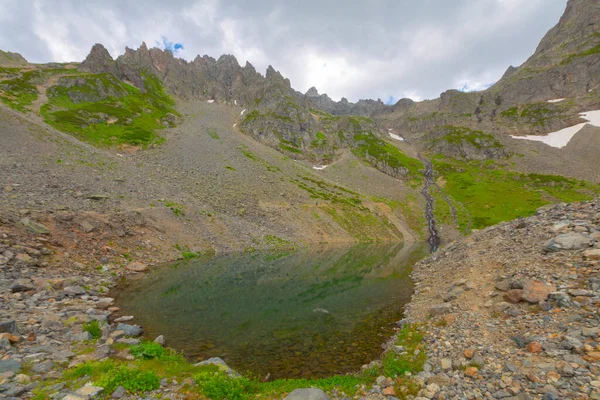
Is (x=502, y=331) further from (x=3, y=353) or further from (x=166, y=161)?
(x=166, y=161)

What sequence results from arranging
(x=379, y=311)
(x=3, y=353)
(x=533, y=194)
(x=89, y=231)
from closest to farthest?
(x=3, y=353), (x=379, y=311), (x=89, y=231), (x=533, y=194)

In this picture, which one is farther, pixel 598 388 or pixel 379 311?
pixel 379 311

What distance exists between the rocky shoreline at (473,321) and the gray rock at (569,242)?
0.23ft

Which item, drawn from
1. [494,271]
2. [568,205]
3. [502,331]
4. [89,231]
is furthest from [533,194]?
[89,231]

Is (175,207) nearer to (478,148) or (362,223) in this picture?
(362,223)

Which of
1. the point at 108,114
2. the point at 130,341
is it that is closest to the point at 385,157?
the point at 108,114

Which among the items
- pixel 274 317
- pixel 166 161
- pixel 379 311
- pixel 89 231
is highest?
pixel 166 161

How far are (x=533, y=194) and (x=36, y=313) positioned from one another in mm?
158725

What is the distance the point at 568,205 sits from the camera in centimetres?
2453

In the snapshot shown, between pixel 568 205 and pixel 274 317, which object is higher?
pixel 568 205

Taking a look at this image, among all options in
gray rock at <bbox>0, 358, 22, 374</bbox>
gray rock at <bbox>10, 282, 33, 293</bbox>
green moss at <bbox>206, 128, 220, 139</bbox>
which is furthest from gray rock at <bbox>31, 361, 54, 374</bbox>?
green moss at <bbox>206, 128, 220, 139</bbox>

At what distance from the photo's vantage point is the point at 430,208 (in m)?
116

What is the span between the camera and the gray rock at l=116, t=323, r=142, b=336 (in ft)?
53.8

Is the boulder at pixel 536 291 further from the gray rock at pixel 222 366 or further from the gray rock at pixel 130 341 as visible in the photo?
the gray rock at pixel 130 341
